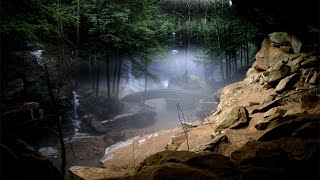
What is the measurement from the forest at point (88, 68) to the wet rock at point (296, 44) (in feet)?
0.56

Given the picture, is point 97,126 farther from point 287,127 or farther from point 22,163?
point 287,127

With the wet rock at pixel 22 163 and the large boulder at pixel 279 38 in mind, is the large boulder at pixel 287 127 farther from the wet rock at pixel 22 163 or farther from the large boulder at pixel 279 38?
Result: the large boulder at pixel 279 38

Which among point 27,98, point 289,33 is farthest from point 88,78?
point 289,33

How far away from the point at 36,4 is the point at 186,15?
82.9 ft

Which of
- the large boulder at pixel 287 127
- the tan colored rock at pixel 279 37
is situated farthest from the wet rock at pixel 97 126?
the large boulder at pixel 287 127

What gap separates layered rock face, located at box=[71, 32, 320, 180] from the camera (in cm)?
510

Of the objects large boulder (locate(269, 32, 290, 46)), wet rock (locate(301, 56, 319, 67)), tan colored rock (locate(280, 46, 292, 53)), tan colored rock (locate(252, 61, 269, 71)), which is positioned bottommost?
tan colored rock (locate(252, 61, 269, 71))

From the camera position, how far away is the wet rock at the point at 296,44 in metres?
14.7

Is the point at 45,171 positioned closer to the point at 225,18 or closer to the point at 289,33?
the point at 289,33

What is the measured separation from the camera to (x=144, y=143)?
14.2 metres

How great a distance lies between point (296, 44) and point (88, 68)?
2302cm

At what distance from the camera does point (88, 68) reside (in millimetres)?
30328

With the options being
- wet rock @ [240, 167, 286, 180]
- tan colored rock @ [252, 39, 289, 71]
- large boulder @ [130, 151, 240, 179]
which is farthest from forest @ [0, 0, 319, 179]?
wet rock @ [240, 167, 286, 180]

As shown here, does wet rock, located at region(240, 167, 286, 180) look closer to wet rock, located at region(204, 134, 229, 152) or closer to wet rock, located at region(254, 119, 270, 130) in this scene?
wet rock, located at region(204, 134, 229, 152)
